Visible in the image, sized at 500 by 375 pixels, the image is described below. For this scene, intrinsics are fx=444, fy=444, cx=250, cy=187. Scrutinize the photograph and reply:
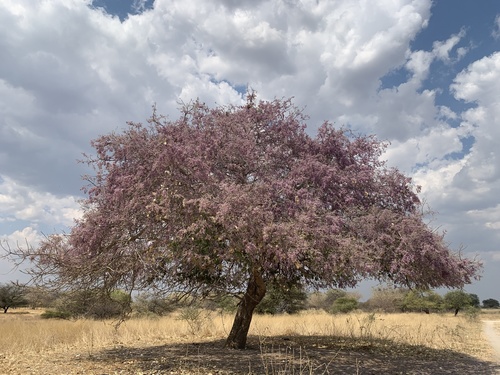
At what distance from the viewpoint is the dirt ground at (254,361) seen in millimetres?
10711

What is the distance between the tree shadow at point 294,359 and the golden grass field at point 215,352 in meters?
0.03

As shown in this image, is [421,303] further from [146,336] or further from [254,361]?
[254,361]

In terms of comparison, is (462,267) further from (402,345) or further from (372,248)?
(402,345)

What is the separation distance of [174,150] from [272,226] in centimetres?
295

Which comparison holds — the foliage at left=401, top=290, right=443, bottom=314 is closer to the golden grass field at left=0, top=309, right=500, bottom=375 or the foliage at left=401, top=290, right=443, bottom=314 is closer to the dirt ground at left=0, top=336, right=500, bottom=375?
the golden grass field at left=0, top=309, right=500, bottom=375

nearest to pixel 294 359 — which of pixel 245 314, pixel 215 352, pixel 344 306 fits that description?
pixel 215 352

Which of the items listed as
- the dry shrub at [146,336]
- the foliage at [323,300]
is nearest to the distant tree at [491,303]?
the foliage at [323,300]

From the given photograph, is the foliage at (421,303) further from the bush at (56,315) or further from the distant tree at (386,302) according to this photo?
the bush at (56,315)

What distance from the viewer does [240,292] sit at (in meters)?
13.3

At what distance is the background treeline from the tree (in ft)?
2.84

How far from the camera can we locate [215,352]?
553 inches

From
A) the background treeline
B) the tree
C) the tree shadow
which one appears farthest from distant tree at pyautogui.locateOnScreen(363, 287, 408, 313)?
the tree

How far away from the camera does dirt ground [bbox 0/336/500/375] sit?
1071cm

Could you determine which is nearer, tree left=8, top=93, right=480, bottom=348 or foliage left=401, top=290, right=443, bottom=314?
tree left=8, top=93, right=480, bottom=348
